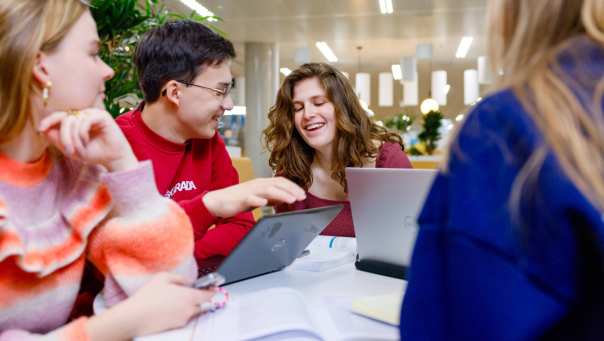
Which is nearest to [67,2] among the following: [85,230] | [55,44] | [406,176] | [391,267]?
[55,44]

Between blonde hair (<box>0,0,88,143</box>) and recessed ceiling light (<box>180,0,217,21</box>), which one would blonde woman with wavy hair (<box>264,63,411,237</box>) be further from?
recessed ceiling light (<box>180,0,217,21</box>)

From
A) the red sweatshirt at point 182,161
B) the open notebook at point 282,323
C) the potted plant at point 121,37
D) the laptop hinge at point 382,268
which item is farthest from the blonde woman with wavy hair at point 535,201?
the potted plant at point 121,37

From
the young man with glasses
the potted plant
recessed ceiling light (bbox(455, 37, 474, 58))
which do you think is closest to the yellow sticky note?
the young man with glasses

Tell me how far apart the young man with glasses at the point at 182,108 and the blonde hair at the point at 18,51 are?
81cm

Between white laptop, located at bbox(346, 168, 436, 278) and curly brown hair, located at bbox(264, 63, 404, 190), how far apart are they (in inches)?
30.7

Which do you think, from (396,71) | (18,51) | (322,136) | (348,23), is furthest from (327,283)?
(396,71)

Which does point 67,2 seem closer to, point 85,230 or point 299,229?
point 85,230

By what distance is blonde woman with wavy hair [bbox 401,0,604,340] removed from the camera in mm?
377

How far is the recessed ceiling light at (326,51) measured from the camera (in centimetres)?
834

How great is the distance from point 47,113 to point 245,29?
675cm

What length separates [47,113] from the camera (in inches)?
31.0

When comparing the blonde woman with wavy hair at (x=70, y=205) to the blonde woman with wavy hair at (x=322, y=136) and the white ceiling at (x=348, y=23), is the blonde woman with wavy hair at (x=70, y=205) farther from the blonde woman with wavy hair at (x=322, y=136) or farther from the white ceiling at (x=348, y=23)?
the white ceiling at (x=348, y=23)

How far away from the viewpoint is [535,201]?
386 mm

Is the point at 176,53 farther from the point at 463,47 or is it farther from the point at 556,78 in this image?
the point at 463,47
